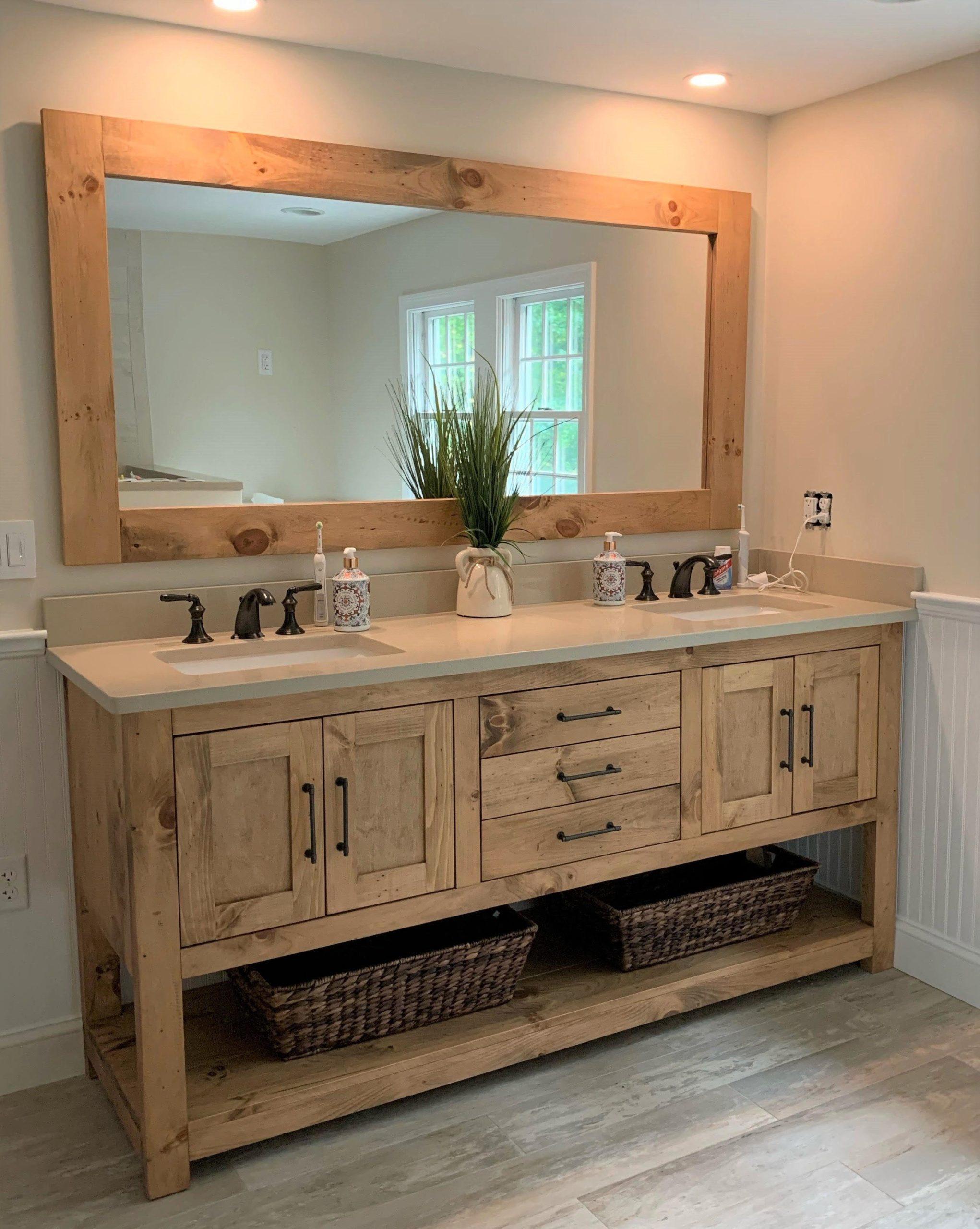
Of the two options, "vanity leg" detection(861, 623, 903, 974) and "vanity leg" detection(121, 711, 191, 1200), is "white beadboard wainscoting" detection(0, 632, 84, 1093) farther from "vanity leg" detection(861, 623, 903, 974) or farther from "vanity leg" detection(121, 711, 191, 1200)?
"vanity leg" detection(861, 623, 903, 974)

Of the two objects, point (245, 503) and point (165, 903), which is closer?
point (165, 903)

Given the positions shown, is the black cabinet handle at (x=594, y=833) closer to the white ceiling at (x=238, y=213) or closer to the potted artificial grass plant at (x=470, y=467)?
the potted artificial grass plant at (x=470, y=467)

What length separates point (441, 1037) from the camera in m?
2.43

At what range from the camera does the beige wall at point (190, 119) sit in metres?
2.31

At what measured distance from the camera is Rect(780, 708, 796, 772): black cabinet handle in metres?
2.76

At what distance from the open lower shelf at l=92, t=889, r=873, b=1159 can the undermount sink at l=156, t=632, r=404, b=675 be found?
0.77 meters

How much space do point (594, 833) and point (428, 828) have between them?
0.40 metres

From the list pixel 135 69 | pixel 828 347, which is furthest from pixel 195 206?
pixel 828 347

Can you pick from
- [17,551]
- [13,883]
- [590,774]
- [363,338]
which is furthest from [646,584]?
[13,883]

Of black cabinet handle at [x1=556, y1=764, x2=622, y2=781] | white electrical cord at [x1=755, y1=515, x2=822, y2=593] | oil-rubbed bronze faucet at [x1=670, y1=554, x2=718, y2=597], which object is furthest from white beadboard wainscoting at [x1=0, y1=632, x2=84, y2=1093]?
white electrical cord at [x1=755, y1=515, x2=822, y2=593]

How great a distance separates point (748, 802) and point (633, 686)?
1.50 feet

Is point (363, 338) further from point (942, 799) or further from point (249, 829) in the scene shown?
point (942, 799)

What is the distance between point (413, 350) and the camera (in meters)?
2.76

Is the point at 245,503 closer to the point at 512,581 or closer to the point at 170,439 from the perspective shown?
the point at 170,439
